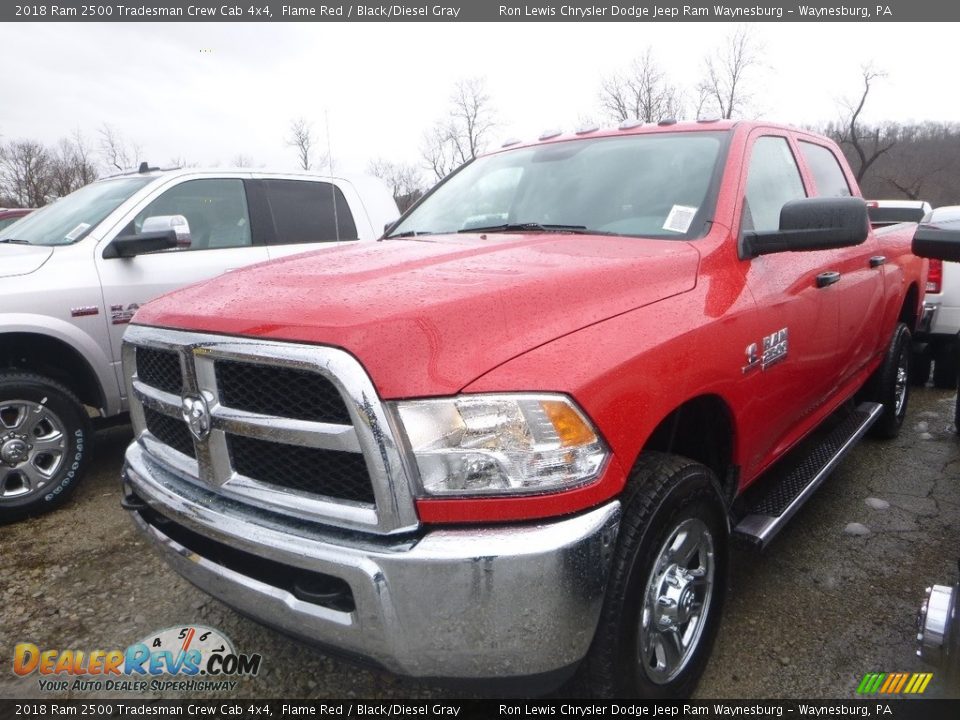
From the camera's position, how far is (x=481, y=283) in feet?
6.08

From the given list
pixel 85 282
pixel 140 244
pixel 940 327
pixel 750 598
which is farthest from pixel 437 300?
pixel 940 327

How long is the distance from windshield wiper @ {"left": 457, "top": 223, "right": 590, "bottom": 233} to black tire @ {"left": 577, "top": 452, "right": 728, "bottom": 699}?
42.7 inches

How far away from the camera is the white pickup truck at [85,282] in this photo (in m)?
3.58

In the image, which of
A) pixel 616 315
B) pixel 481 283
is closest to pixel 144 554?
pixel 481 283

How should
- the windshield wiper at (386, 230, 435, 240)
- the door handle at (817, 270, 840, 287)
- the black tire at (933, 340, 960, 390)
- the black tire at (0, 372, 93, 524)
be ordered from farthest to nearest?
the black tire at (933, 340, 960, 390) → the black tire at (0, 372, 93, 524) → the windshield wiper at (386, 230, 435, 240) → the door handle at (817, 270, 840, 287)

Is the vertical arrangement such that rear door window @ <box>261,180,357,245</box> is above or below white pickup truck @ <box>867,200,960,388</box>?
above

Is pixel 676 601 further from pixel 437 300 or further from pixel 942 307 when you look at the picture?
pixel 942 307

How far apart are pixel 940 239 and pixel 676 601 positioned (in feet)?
4.39

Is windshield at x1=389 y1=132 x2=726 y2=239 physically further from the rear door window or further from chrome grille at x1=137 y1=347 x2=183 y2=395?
the rear door window

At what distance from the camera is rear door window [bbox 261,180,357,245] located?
16.5 feet

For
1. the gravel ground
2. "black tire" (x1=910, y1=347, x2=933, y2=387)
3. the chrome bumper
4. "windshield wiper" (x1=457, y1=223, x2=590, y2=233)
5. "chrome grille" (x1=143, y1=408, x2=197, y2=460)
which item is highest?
"windshield wiper" (x1=457, y1=223, x2=590, y2=233)

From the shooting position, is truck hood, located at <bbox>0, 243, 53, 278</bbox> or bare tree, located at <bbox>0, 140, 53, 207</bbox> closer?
truck hood, located at <bbox>0, 243, 53, 278</bbox>

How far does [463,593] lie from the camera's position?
1492 mm

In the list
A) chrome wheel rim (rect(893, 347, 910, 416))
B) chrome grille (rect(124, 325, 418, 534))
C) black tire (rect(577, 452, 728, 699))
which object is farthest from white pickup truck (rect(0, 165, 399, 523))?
chrome wheel rim (rect(893, 347, 910, 416))
